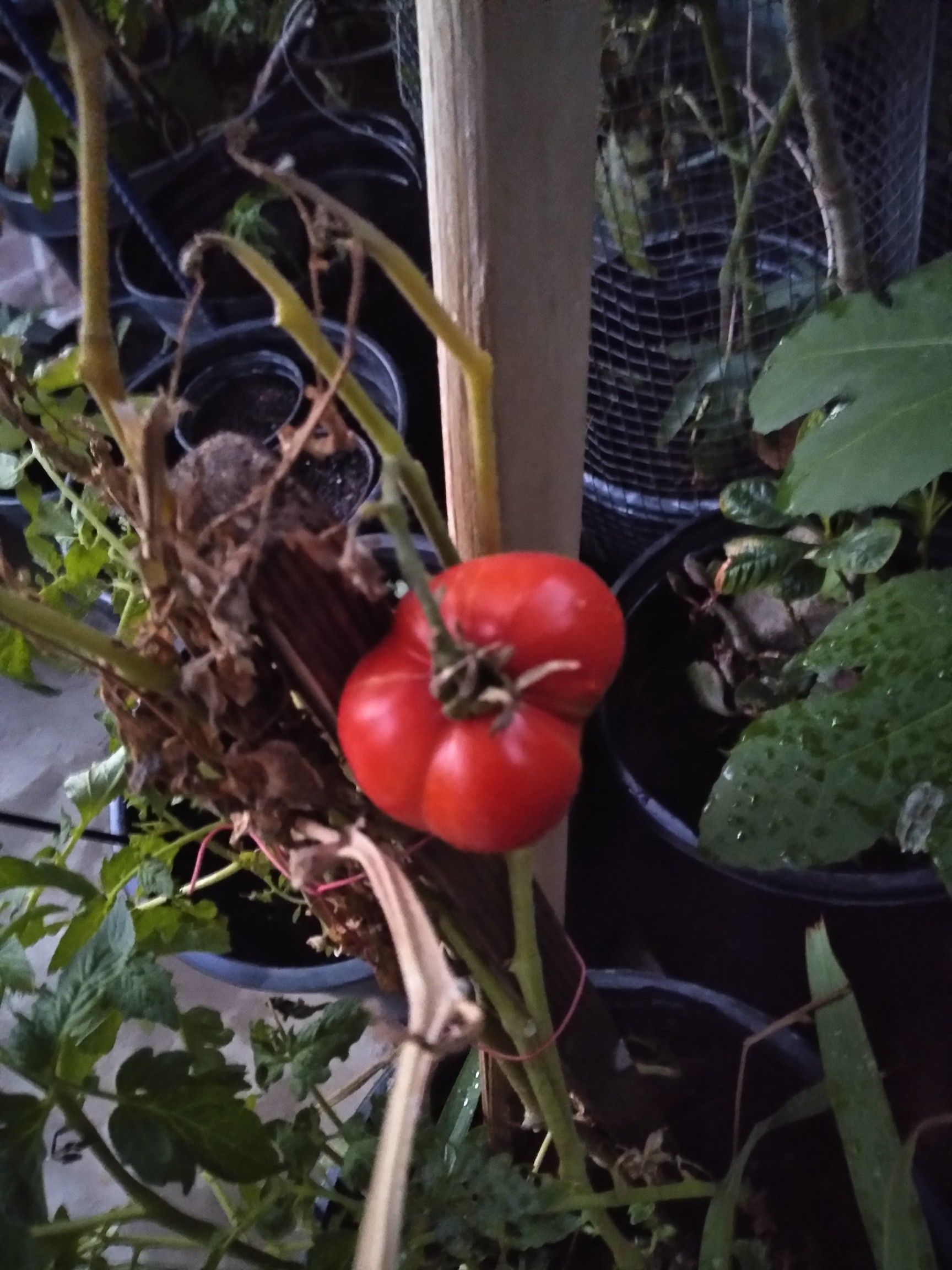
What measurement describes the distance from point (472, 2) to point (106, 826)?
1086 mm

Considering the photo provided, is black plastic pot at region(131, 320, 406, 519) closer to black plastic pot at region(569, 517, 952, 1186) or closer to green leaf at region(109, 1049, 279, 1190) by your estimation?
black plastic pot at region(569, 517, 952, 1186)

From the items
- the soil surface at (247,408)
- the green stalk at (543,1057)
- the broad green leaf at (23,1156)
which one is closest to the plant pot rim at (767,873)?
the green stalk at (543,1057)

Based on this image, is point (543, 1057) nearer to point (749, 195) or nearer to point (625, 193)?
point (749, 195)

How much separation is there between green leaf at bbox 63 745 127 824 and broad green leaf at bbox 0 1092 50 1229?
0.20m

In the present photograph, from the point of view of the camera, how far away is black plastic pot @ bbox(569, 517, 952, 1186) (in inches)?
32.9

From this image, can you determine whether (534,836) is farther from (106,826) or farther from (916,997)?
(106,826)

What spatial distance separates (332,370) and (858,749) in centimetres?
38

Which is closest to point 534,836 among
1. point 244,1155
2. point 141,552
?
point 141,552

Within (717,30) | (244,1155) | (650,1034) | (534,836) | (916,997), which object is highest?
(717,30)

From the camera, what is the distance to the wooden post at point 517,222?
269 mm

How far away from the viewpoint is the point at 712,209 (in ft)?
3.47

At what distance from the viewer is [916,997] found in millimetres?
903

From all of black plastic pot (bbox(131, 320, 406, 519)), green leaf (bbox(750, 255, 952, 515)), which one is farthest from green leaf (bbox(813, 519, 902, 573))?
black plastic pot (bbox(131, 320, 406, 519))

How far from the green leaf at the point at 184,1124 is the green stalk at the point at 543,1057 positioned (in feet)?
0.40
